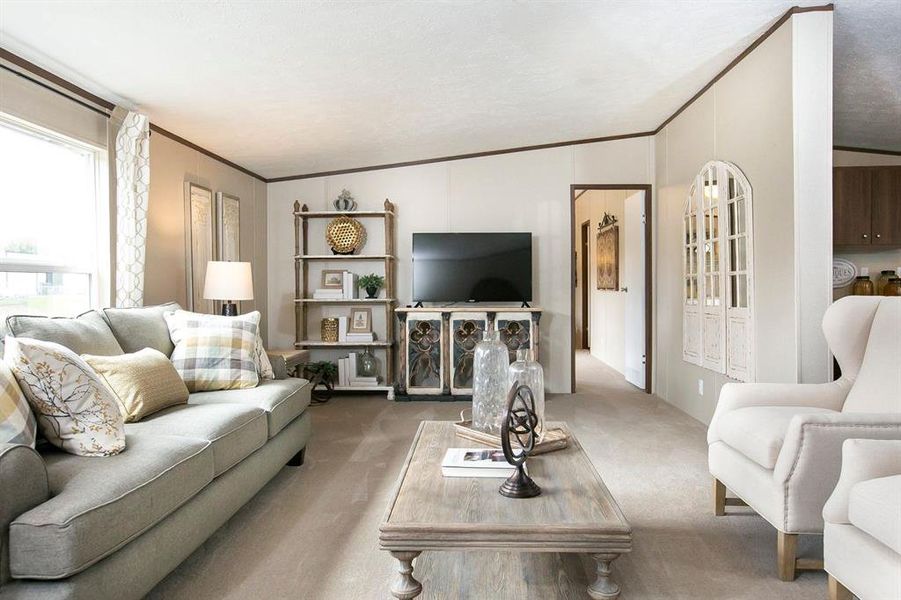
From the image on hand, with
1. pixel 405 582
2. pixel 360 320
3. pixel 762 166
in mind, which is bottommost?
pixel 405 582

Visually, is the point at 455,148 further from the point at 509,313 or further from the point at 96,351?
the point at 96,351

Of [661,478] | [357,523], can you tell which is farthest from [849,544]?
[357,523]


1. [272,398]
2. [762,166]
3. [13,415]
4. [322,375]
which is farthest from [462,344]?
[13,415]

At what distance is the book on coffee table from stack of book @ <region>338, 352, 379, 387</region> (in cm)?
364

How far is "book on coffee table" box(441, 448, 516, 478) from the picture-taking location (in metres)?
1.96

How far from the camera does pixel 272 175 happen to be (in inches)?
227

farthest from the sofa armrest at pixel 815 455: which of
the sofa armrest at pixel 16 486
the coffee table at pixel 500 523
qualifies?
the sofa armrest at pixel 16 486

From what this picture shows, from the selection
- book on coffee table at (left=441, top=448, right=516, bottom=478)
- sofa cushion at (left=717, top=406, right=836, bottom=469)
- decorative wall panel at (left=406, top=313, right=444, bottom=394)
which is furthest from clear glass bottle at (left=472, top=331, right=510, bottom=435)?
decorative wall panel at (left=406, top=313, right=444, bottom=394)

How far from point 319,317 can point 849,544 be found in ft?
16.3

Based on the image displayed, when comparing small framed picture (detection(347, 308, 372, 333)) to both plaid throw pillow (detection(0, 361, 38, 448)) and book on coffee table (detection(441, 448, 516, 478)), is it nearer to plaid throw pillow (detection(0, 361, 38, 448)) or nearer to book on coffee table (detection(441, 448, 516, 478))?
book on coffee table (detection(441, 448, 516, 478))

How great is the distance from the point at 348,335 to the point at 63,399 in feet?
12.4

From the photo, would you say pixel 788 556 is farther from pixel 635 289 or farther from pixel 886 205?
pixel 635 289

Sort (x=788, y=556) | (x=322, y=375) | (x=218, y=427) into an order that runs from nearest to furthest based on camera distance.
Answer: (x=788, y=556) → (x=218, y=427) → (x=322, y=375)

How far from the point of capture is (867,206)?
15.1ft
